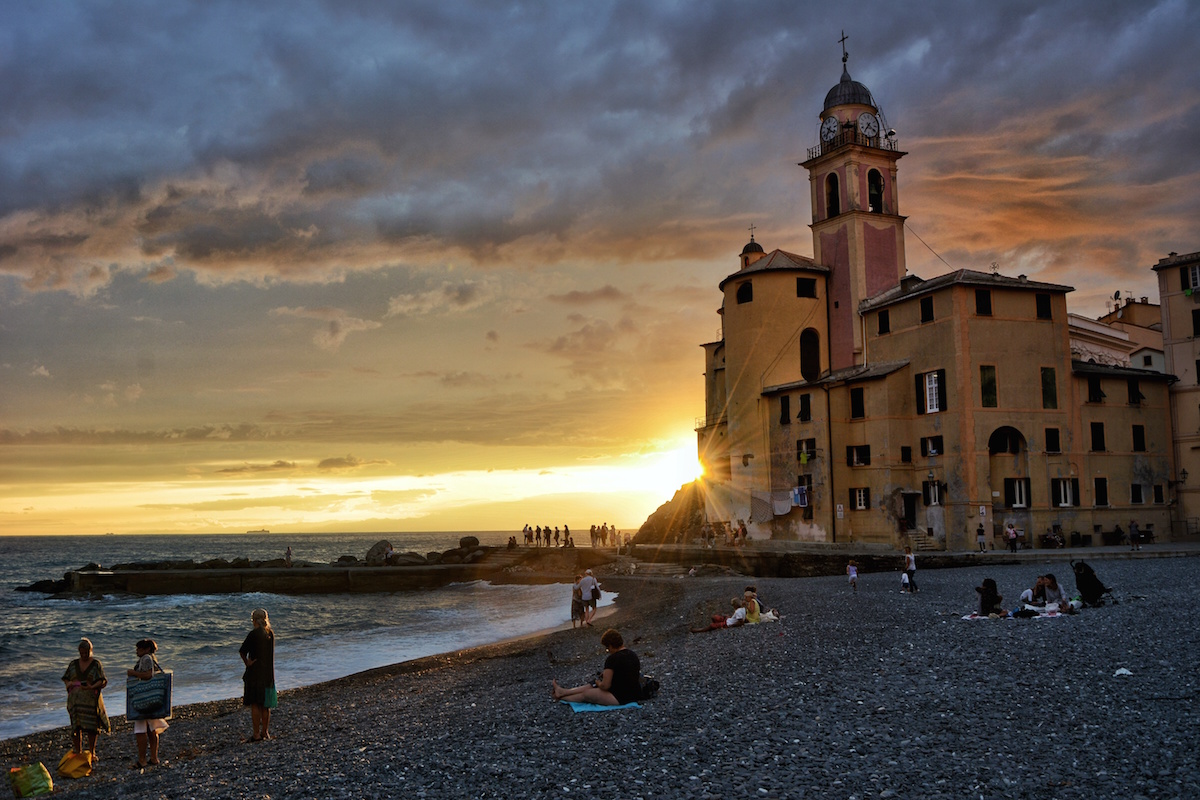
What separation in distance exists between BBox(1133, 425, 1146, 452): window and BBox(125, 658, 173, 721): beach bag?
4419 centimetres

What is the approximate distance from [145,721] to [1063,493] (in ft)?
130

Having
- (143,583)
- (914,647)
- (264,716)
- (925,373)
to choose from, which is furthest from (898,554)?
(143,583)

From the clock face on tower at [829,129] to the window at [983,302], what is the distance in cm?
1660

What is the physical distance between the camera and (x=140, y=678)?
11.5 m

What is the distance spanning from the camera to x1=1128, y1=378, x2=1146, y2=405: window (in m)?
42.7

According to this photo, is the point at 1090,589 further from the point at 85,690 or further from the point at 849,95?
the point at 849,95

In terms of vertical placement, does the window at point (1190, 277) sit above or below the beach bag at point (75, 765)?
above

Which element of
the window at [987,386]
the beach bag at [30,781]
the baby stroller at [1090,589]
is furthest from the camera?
the window at [987,386]

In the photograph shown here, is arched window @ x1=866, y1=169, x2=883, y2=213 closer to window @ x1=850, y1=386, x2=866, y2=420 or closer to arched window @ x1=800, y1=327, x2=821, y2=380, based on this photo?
arched window @ x1=800, y1=327, x2=821, y2=380

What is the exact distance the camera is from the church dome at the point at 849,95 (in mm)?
52688

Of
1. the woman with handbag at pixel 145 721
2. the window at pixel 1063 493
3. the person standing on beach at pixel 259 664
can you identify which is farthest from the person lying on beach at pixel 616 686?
the window at pixel 1063 493

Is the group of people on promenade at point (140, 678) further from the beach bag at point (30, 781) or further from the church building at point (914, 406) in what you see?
the church building at point (914, 406)

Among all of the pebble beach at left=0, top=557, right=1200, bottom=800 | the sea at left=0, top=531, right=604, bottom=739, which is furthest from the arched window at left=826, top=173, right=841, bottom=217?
the pebble beach at left=0, top=557, right=1200, bottom=800

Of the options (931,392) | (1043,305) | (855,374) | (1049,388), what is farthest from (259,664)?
(1043,305)
